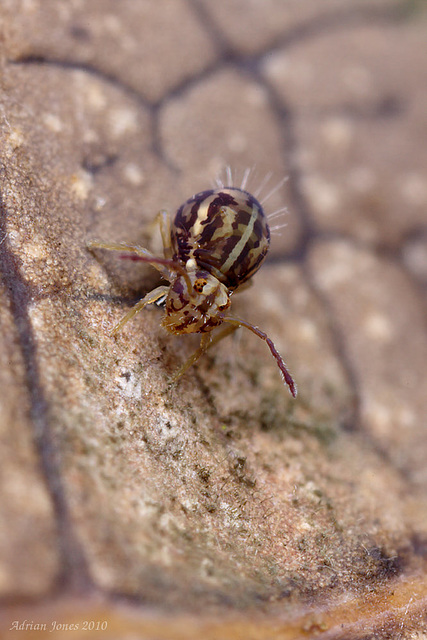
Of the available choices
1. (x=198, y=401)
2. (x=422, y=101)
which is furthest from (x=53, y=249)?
(x=422, y=101)

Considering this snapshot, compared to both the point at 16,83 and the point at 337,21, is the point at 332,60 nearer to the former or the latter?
the point at 337,21

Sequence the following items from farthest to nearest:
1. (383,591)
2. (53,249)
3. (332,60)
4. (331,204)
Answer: (332,60) < (331,204) < (53,249) < (383,591)

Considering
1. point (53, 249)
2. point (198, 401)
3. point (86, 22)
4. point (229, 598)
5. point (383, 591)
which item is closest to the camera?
point (229, 598)

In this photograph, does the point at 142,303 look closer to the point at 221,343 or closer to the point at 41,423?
the point at 221,343

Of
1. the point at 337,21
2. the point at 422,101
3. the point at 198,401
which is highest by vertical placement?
the point at 337,21

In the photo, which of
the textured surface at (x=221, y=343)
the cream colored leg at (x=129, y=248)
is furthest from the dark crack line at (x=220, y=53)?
the cream colored leg at (x=129, y=248)

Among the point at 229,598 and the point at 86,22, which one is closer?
the point at 229,598

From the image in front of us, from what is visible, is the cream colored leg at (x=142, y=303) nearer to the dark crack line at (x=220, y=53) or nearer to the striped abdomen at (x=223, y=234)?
the striped abdomen at (x=223, y=234)

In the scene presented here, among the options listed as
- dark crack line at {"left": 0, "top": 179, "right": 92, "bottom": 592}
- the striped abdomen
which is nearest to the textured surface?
dark crack line at {"left": 0, "top": 179, "right": 92, "bottom": 592}
